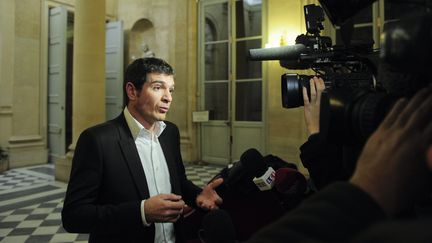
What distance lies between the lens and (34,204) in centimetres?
498

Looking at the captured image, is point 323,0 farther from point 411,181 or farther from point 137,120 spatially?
point 137,120

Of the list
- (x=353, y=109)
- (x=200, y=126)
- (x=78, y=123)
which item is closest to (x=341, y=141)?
(x=353, y=109)

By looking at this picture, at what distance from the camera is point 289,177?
152cm

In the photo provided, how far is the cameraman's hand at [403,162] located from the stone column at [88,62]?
5.69 metres

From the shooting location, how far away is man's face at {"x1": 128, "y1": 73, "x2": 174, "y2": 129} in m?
1.76

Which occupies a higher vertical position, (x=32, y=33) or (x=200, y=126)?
(x=32, y=33)

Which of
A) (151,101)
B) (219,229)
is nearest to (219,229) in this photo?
(219,229)

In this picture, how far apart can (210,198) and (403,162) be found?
1276mm

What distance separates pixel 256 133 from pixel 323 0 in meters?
6.03

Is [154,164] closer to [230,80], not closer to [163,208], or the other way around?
[163,208]

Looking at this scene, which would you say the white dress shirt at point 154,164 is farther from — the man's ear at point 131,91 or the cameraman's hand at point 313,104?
the cameraman's hand at point 313,104

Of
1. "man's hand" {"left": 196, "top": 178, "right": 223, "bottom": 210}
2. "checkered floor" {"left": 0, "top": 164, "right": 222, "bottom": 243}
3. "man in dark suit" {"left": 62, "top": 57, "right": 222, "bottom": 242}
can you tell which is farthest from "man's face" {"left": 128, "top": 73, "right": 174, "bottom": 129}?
"checkered floor" {"left": 0, "top": 164, "right": 222, "bottom": 243}

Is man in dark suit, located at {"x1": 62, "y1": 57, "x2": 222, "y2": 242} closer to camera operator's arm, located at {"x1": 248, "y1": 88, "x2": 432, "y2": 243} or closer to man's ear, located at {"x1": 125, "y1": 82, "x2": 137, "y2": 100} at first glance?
man's ear, located at {"x1": 125, "y1": 82, "x2": 137, "y2": 100}

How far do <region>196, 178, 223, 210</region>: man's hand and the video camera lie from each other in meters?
0.55
